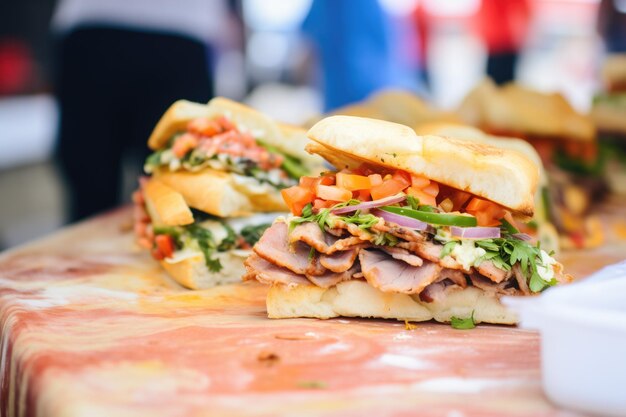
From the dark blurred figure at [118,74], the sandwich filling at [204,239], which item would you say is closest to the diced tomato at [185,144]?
the sandwich filling at [204,239]

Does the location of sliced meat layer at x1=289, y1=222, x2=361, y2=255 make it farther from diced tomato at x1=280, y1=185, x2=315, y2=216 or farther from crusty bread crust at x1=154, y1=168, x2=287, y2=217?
crusty bread crust at x1=154, y1=168, x2=287, y2=217

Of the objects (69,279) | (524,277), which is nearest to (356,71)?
(69,279)

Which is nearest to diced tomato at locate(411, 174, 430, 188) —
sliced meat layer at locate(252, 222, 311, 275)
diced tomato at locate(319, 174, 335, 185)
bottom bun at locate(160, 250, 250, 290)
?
diced tomato at locate(319, 174, 335, 185)

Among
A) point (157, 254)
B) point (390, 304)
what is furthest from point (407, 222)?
point (157, 254)

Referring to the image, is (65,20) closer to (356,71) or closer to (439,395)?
(356,71)

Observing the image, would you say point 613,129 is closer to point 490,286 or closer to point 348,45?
point 348,45
